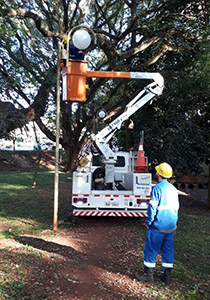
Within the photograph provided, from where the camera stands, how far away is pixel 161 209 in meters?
4.28

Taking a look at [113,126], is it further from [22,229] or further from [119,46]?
[119,46]

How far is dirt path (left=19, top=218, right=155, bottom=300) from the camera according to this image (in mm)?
3900

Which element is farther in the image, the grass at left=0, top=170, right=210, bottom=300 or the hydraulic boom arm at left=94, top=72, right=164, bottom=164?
the hydraulic boom arm at left=94, top=72, right=164, bottom=164

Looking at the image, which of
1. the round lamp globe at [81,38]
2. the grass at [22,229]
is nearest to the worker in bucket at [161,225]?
the grass at [22,229]

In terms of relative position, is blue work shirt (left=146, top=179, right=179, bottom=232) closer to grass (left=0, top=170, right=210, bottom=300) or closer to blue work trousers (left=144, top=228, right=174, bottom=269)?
blue work trousers (left=144, top=228, right=174, bottom=269)

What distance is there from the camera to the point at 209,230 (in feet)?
27.6

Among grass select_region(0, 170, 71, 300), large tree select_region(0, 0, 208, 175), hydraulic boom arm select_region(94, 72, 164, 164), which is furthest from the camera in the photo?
large tree select_region(0, 0, 208, 175)

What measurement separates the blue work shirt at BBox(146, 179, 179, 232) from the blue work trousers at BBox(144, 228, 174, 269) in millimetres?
115

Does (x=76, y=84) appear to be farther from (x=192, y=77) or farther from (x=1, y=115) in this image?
(x=192, y=77)

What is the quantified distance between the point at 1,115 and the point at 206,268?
6143 mm

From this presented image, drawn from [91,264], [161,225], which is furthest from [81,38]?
[91,264]

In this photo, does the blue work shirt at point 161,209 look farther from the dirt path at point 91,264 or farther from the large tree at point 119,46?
the large tree at point 119,46

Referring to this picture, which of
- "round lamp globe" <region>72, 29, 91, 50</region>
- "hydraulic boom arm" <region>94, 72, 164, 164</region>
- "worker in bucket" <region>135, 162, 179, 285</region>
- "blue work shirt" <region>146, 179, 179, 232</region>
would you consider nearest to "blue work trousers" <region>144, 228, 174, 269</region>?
"worker in bucket" <region>135, 162, 179, 285</region>

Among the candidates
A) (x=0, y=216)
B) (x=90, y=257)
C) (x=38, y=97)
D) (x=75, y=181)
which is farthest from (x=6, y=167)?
(x=90, y=257)
